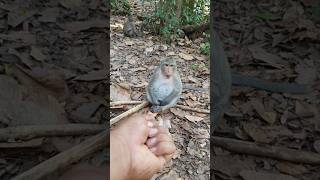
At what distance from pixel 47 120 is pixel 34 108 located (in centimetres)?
6

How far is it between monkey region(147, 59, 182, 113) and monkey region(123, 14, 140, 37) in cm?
15

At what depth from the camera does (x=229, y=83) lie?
1230mm

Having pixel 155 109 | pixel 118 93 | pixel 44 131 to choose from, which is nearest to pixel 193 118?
pixel 155 109

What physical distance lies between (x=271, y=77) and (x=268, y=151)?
302 millimetres

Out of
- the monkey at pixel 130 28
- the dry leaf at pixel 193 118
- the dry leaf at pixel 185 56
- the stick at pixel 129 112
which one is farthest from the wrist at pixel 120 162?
the monkey at pixel 130 28

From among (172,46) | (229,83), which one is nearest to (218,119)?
(229,83)

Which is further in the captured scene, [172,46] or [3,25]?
[3,25]

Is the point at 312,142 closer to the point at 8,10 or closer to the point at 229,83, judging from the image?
the point at 229,83

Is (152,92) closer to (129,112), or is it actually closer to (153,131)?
(129,112)

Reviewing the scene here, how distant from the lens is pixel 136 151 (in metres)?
0.87

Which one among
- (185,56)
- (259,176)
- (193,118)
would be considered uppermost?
(185,56)

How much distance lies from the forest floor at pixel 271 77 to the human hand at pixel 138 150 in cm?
17

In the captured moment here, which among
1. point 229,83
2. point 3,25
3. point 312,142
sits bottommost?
point 312,142

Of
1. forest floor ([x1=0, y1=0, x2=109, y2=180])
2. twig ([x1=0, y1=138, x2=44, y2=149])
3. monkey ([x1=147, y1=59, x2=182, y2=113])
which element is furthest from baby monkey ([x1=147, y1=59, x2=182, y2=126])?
twig ([x1=0, y1=138, x2=44, y2=149])
